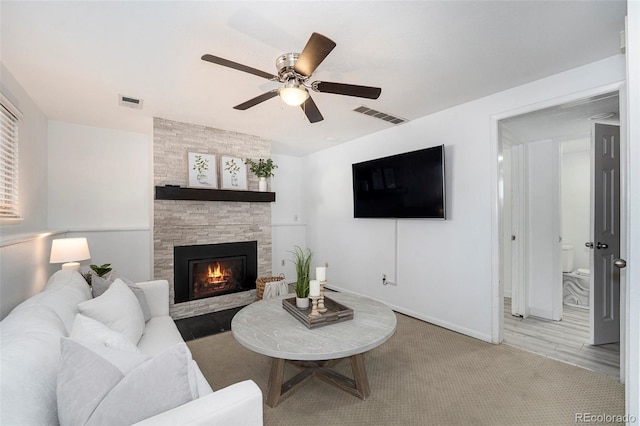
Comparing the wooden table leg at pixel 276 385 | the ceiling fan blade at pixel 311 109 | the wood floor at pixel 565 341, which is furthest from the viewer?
the wood floor at pixel 565 341

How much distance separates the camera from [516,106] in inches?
104

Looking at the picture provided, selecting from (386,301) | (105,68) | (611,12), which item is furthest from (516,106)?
(105,68)

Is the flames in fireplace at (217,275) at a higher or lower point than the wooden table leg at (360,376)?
higher

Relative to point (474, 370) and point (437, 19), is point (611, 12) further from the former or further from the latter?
point (474, 370)

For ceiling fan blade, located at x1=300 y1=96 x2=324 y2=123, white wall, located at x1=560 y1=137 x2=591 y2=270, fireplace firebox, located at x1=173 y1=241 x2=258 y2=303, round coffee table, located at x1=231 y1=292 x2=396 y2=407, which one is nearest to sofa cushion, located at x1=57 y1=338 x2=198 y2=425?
round coffee table, located at x1=231 y1=292 x2=396 y2=407

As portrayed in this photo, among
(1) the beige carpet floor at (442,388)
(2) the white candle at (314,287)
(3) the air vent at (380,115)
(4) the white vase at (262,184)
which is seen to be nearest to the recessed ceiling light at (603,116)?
(3) the air vent at (380,115)

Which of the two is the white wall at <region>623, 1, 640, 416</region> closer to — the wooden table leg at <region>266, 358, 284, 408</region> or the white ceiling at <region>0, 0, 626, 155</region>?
the white ceiling at <region>0, 0, 626, 155</region>

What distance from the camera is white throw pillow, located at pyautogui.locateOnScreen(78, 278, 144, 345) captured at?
1.55 m

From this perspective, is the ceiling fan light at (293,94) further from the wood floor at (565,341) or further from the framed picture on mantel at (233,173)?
the wood floor at (565,341)

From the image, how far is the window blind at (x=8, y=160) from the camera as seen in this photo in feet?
6.64

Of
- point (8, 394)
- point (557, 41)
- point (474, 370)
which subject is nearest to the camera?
point (8, 394)

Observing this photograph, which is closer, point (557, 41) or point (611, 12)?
point (611, 12)

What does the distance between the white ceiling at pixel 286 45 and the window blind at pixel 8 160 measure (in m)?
0.39

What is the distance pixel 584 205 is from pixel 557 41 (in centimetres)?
371
